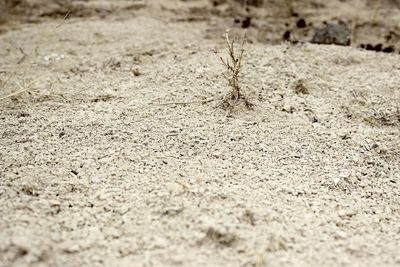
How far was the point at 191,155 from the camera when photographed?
2.11 m

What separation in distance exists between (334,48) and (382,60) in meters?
0.30

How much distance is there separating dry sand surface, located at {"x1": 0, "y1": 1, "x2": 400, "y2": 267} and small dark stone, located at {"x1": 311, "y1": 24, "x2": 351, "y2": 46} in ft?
0.49

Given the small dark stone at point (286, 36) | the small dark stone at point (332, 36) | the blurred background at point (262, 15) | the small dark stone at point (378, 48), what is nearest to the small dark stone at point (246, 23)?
the blurred background at point (262, 15)

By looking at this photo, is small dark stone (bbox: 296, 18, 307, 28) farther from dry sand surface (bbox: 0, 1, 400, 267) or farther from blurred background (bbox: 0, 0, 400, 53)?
dry sand surface (bbox: 0, 1, 400, 267)

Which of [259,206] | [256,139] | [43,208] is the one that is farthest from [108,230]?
[256,139]

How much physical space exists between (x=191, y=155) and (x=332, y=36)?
1.56m

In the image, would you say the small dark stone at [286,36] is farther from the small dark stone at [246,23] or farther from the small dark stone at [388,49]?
the small dark stone at [388,49]

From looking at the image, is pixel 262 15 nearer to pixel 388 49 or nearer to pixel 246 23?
pixel 246 23

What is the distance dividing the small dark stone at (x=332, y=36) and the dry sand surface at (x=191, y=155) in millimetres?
149

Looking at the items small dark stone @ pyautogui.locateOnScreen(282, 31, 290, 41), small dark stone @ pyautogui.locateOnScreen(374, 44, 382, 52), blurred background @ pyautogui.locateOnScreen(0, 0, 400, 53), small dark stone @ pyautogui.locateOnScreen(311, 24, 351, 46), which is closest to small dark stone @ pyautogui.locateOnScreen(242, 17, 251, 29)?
blurred background @ pyautogui.locateOnScreen(0, 0, 400, 53)

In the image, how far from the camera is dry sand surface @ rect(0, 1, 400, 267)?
1702 millimetres

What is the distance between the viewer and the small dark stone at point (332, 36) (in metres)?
3.12

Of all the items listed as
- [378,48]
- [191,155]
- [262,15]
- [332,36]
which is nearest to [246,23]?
[262,15]

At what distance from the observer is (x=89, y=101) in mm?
2463
